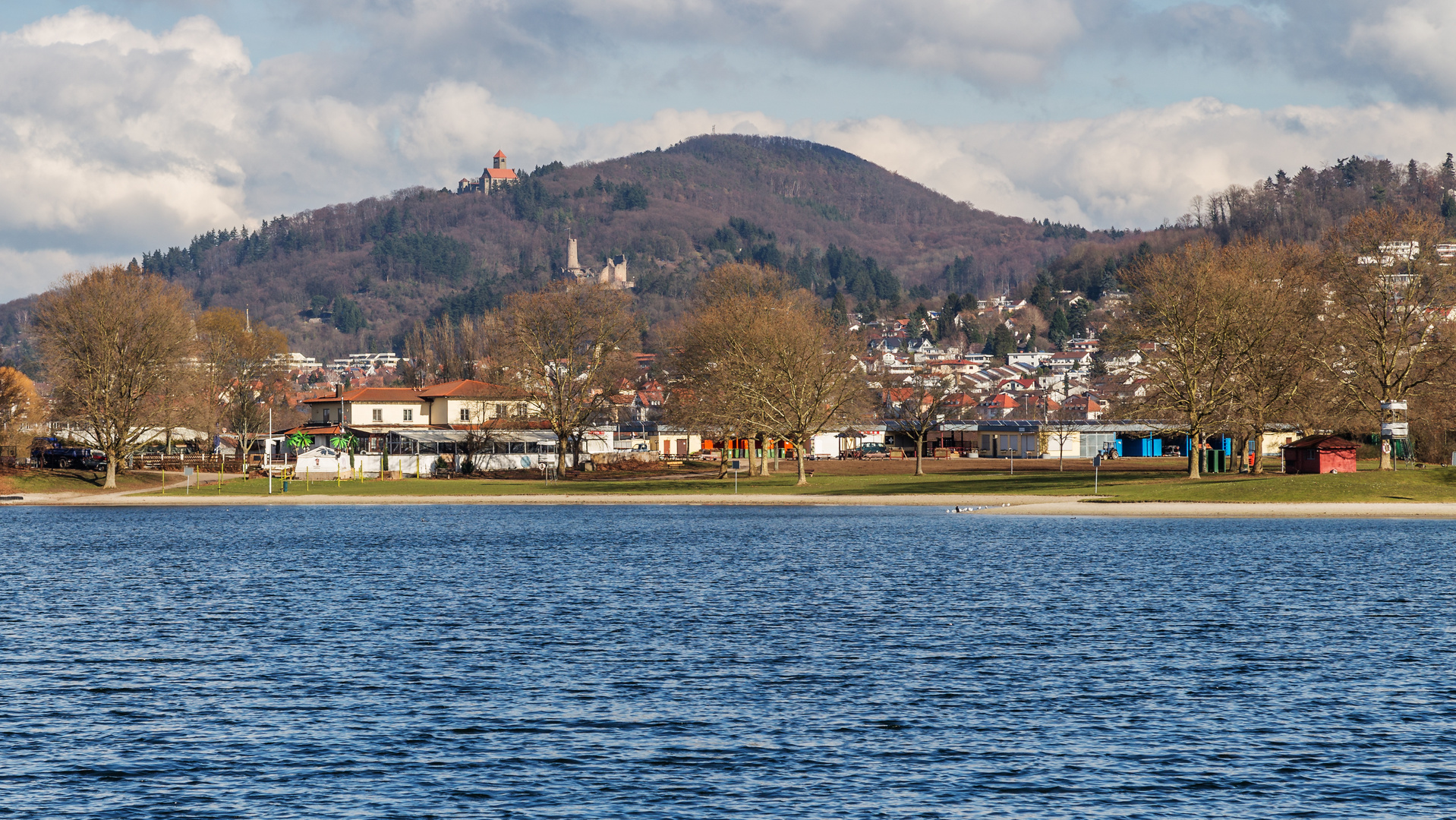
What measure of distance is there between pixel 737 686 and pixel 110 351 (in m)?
84.0

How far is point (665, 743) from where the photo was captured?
72.9 feet

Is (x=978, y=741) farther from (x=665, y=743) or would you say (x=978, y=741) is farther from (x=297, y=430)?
(x=297, y=430)

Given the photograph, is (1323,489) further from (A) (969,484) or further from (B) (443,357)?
(B) (443,357)

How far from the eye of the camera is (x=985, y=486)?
9412 cm

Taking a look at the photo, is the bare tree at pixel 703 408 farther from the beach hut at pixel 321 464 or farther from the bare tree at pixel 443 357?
the bare tree at pixel 443 357

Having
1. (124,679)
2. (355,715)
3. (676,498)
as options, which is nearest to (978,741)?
(355,715)

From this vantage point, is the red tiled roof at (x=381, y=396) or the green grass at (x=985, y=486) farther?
the red tiled roof at (x=381, y=396)

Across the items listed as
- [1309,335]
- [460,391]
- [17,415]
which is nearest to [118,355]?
[17,415]

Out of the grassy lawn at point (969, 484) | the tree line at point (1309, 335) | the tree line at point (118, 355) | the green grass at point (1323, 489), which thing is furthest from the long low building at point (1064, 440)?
the tree line at point (118, 355)

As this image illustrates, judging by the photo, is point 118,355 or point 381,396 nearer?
point 118,355

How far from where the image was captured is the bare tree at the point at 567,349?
11062cm

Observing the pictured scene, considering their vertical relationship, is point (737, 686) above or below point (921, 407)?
below

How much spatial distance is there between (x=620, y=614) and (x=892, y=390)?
10623cm

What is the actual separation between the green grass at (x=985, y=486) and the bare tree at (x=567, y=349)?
5.95m
